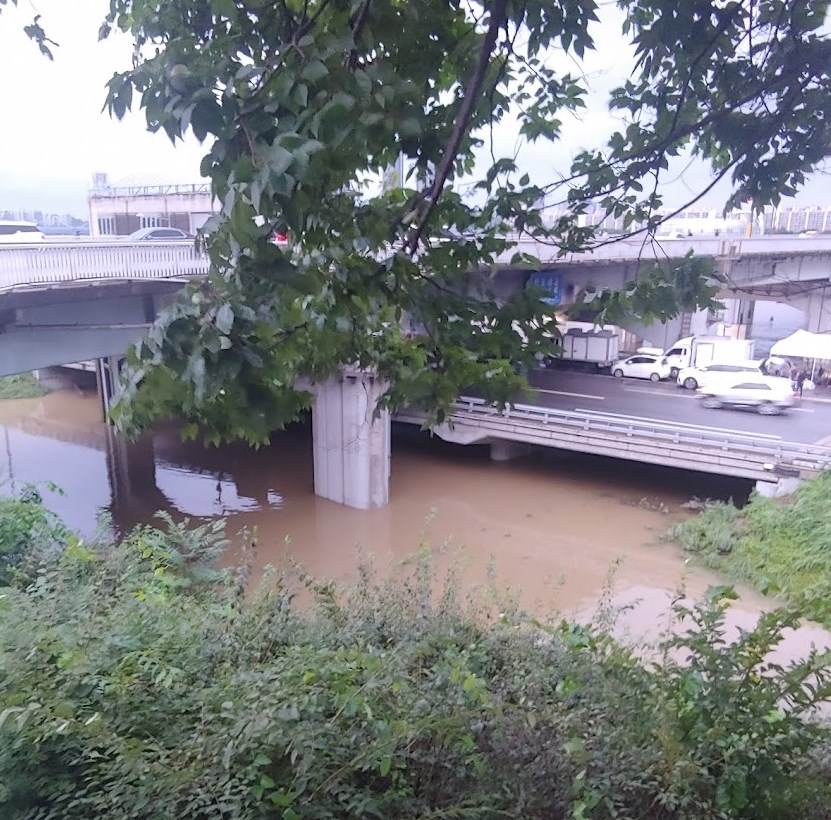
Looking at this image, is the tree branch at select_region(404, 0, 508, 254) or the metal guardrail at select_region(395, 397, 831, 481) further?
the metal guardrail at select_region(395, 397, 831, 481)

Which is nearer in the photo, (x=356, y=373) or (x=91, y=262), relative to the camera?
(x=356, y=373)

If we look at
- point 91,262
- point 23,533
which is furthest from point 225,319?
point 91,262

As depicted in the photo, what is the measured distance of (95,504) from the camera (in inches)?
582

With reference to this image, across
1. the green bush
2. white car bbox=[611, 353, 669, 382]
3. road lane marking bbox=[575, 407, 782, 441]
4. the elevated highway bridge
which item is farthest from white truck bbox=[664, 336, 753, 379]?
the green bush

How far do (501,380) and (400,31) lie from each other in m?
1.22

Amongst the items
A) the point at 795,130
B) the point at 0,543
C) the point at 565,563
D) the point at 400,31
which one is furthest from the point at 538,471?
the point at 400,31

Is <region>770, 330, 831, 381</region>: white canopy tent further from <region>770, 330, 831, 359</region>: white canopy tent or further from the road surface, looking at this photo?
the road surface

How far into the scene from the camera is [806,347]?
764 inches

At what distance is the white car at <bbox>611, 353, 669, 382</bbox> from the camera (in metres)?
20.4

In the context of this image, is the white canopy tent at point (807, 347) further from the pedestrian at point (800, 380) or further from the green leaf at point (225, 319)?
the green leaf at point (225, 319)

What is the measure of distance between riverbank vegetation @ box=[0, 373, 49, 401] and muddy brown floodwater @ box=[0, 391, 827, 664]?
4.99 meters

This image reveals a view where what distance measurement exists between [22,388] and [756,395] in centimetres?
2361

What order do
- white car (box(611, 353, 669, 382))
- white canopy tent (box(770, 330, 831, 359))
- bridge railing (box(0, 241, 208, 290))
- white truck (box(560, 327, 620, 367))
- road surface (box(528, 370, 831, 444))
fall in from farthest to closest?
white truck (box(560, 327, 620, 367)), white car (box(611, 353, 669, 382)), white canopy tent (box(770, 330, 831, 359)), road surface (box(528, 370, 831, 444)), bridge railing (box(0, 241, 208, 290))

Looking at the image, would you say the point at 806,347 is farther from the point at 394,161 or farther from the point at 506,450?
the point at 394,161
